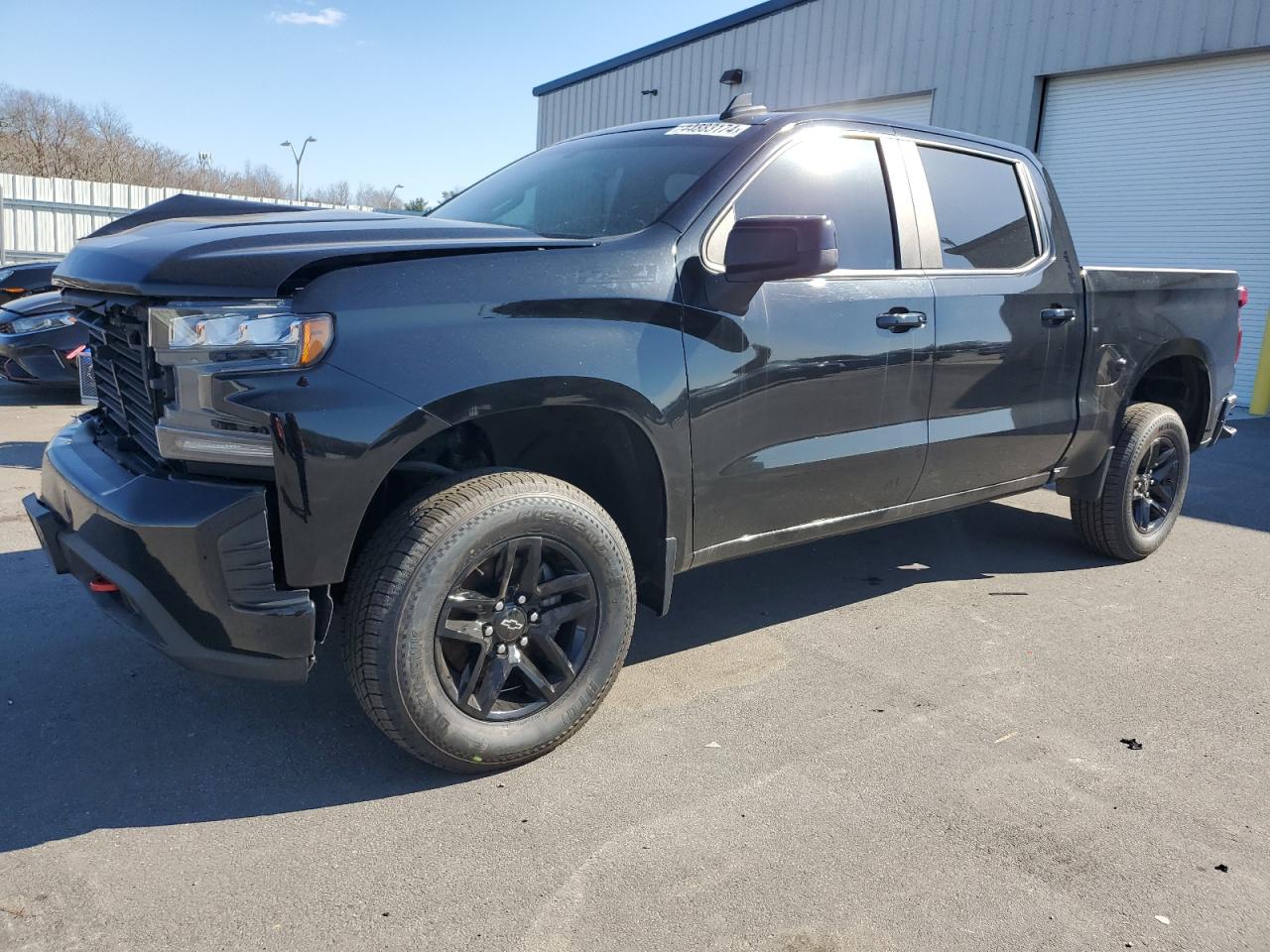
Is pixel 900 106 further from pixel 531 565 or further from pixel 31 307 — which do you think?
pixel 531 565

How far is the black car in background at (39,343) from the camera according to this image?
329 inches

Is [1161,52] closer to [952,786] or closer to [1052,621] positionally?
[1052,621]

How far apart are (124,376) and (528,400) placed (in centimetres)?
112

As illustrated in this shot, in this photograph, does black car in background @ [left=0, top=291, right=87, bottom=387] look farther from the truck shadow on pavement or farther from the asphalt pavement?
the asphalt pavement

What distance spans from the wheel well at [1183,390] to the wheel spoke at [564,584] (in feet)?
12.0

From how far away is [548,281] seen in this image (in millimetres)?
2660

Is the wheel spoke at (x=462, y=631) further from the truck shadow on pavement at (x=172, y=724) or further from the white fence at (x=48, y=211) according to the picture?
the white fence at (x=48, y=211)

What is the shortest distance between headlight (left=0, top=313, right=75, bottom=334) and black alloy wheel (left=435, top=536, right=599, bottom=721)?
292 inches

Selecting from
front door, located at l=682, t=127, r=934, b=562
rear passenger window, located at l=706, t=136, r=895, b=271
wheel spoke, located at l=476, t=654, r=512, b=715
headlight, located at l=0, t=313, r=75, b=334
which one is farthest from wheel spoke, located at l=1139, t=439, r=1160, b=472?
headlight, located at l=0, t=313, r=75, b=334

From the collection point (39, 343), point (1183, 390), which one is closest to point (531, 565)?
point (1183, 390)

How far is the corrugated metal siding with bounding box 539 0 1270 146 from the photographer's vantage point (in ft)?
36.7

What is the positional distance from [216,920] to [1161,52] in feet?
41.8

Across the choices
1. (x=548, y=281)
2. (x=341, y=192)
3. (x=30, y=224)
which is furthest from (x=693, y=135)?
(x=341, y=192)

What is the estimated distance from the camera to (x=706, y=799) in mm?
2660
